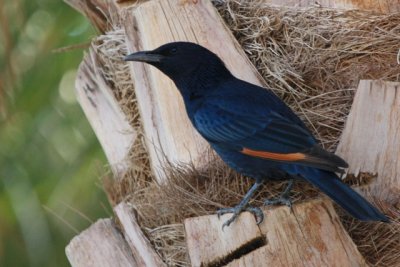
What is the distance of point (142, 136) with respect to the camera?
5.66 m

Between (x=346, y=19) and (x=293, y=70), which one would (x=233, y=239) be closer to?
(x=293, y=70)

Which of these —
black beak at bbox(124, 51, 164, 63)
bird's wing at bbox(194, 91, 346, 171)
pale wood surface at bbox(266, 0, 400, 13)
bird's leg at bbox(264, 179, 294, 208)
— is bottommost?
bird's leg at bbox(264, 179, 294, 208)

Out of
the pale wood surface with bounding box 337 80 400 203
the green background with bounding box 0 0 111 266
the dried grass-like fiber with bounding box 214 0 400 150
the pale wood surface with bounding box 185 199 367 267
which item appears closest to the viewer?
the pale wood surface with bounding box 185 199 367 267

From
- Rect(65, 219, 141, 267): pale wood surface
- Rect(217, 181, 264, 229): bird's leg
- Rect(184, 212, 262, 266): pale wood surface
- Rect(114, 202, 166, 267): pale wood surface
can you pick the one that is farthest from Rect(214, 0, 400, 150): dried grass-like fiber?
Rect(65, 219, 141, 267): pale wood surface

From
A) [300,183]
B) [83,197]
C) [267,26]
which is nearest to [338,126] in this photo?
[300,183]

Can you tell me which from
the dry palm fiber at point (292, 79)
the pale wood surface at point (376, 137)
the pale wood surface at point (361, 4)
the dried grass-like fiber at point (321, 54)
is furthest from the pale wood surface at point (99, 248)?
the pale wood surface at point (361, 4)

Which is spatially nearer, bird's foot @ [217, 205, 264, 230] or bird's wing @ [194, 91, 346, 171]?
bird's foot @ [217, 205, 264, 230]

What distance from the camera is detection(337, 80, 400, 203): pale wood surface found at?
4688 mm

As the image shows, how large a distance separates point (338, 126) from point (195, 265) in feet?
3.83

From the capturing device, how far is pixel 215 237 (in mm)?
4457

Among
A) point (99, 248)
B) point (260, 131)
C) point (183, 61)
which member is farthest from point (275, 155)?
point (99, 248)

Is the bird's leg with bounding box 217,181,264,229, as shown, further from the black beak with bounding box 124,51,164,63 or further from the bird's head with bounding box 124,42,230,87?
the black beak with bounding box 124,51,164,63

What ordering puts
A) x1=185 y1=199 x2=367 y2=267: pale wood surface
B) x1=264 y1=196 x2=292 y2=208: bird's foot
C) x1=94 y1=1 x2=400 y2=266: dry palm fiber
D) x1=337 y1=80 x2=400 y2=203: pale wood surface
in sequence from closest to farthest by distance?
x1=185 y1=199 x2=367 y2=267: pale wood surface
x1=264 y1=196 x2=292 y2=208: bird's foot
x1=337 y1=80 x2=400 y2=203: pale wood surface
x1=94 y1=1 x2=400 y2=266: dry palm fiber

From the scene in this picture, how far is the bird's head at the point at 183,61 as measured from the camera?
17.4ft
